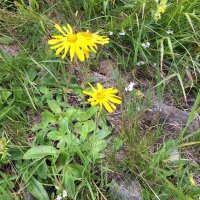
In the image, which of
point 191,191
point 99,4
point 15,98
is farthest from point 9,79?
point 191,191

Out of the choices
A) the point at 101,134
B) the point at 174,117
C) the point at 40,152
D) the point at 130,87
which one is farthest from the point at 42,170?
the point at 174,117

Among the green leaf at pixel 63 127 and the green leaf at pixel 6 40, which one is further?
the green leaf at pixel 6 40

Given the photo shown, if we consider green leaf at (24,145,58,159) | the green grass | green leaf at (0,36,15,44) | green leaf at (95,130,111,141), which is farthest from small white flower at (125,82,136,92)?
green leaf at (0,36,15,44)

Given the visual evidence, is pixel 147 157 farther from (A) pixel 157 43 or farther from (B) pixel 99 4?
(B) pixel 99 4

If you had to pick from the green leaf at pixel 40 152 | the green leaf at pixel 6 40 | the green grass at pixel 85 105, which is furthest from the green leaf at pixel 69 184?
the green leaf at pixel 6 40

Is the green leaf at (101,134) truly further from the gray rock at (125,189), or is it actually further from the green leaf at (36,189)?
the green leaf at (36,189)
